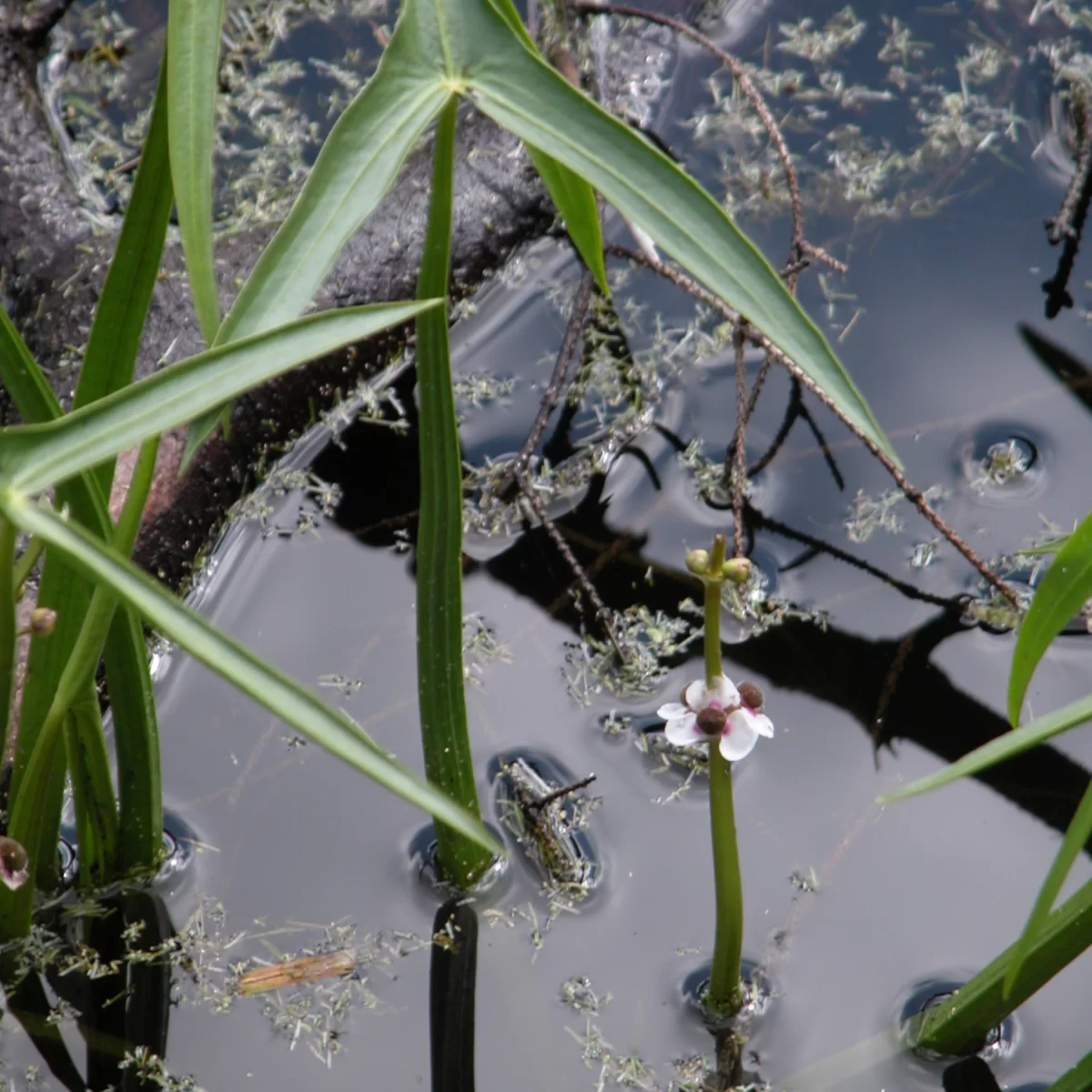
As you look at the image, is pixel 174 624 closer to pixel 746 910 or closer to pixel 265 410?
pixel 746 910

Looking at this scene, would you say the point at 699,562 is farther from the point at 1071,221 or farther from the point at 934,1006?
the point at 1071,221

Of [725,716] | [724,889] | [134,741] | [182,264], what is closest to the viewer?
[725,716]

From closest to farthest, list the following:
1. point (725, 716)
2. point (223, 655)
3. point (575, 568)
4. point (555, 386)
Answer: point (223, 655) → point (725, 716) → point (575, 568) → point (555, 386)

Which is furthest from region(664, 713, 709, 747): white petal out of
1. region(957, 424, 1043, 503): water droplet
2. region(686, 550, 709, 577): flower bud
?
region(957, 424, 1043, 503): water droplet

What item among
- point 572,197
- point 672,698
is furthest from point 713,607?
point 672,698

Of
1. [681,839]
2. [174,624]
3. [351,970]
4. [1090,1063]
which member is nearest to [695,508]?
[681,839]

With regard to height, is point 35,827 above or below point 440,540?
below

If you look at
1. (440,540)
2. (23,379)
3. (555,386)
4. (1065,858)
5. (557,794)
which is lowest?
(1065,858)
